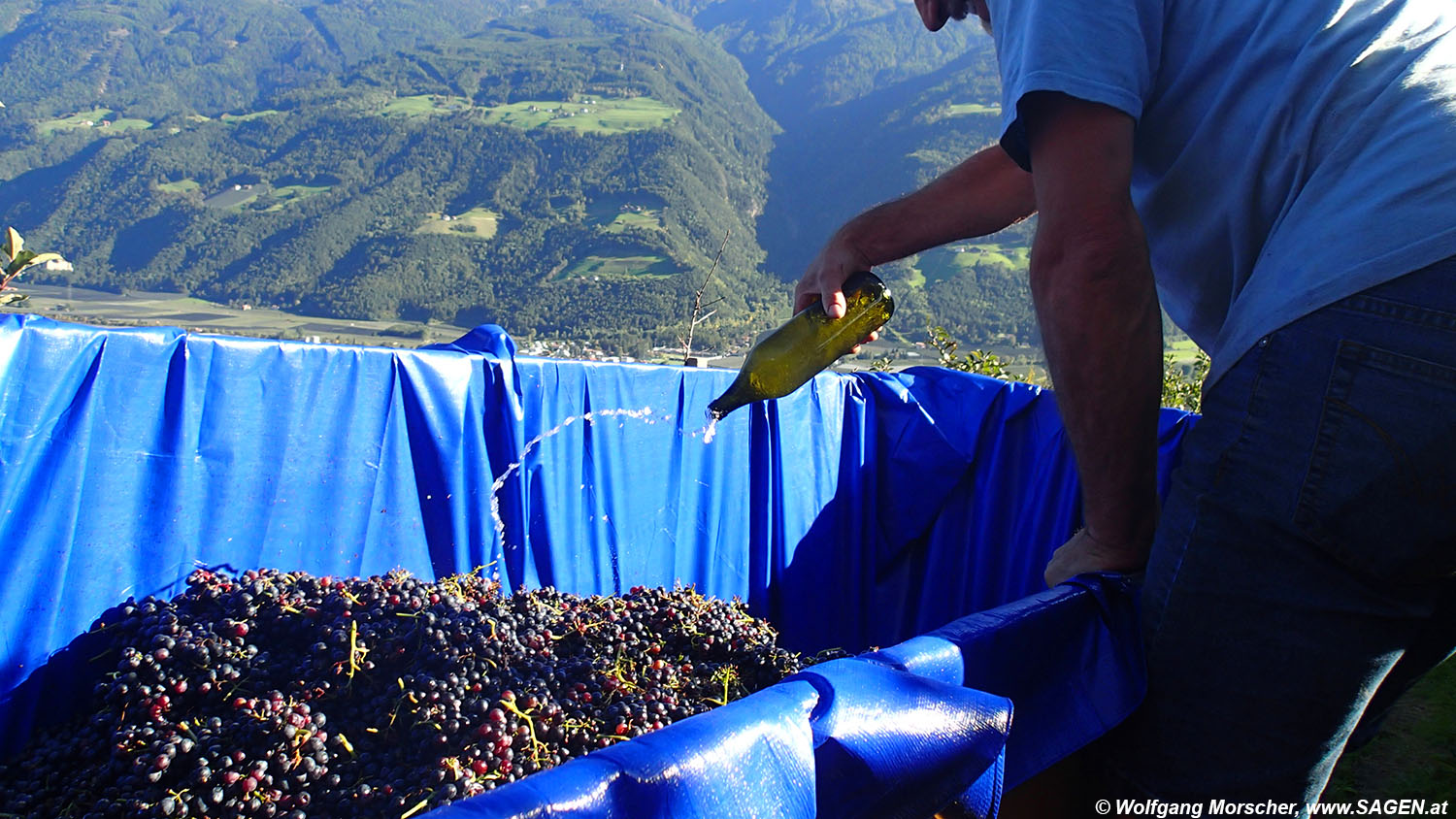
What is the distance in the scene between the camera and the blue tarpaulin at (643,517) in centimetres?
102

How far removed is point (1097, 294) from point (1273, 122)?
35 centimetres

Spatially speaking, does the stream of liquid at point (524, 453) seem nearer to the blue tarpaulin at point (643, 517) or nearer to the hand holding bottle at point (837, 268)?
the blue tarpaulin at point (643, 517)

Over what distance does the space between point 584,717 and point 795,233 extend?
77.9 meters

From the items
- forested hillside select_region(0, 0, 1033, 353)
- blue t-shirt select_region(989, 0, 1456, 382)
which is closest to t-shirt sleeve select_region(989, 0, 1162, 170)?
blue t-shirt select_region(989, 0, 1456, 382)

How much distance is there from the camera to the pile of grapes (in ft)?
4.62

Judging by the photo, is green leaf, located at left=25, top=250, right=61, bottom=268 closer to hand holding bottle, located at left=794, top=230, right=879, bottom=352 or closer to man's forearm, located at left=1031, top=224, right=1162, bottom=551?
hand holding bottle, located at left=794, top=230, right=879, bottom=352

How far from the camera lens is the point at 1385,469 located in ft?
3.52

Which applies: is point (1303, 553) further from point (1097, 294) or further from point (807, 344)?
point (807, 344)

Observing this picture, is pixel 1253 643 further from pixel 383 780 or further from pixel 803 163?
pixel 803 163

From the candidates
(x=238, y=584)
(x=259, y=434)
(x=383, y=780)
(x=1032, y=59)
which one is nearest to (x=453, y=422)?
(x=259, y=434)

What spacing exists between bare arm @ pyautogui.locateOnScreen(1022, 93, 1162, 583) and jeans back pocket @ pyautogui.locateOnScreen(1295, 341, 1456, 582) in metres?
0.25

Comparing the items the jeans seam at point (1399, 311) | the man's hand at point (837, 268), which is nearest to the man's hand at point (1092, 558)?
the jeans seam at point (1399, 311)

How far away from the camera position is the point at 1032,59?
123cm

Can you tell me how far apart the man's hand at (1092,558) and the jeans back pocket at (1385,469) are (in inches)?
14.6
